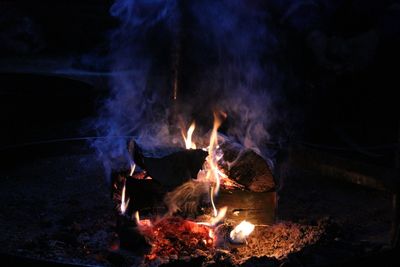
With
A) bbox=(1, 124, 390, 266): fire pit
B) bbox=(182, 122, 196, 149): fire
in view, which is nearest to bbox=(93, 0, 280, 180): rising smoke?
bbox=(182, 122, 196, 149): fire

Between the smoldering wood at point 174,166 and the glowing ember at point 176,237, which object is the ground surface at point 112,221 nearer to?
the glowing ember at point 176,237

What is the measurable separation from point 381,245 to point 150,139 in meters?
1.74

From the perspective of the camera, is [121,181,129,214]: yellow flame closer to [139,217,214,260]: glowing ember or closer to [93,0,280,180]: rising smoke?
[139,217,214,260]: glowing ember

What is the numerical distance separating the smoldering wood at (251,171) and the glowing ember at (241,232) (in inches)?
9.5

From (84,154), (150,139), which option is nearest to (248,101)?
(84,154)

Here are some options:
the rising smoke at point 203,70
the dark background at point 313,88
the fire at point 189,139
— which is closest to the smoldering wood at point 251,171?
the fire at point 189,139

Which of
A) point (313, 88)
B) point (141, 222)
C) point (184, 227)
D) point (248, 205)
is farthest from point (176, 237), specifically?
point (313, 88)

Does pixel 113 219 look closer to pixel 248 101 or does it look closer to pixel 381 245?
pixel 381 245

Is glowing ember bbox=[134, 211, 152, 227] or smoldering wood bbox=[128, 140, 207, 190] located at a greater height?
smoldering wood bbox=[128, 140, 207, 190]

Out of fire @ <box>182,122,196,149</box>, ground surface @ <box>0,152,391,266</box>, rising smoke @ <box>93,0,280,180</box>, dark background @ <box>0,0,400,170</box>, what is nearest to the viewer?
ground surface @ <box>0,152,391,266</box>

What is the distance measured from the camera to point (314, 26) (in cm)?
781

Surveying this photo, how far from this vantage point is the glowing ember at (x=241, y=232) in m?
3.12

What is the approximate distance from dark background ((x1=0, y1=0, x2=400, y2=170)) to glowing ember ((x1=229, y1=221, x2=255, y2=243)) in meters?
2.00

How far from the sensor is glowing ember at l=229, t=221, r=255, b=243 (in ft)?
10.2
